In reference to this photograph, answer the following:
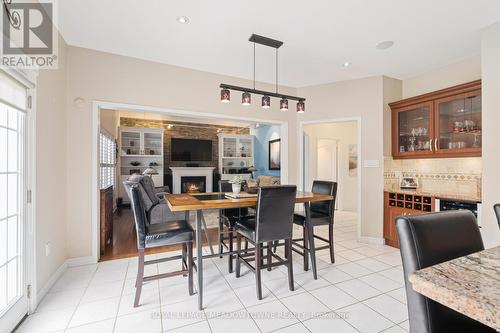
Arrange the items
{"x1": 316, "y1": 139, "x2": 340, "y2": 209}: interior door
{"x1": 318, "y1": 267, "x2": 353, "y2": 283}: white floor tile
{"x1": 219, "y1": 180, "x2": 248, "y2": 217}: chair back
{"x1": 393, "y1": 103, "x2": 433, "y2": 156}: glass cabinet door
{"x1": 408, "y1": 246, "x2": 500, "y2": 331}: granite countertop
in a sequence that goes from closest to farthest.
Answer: {"x1": 408, "y1": 246, "x2": 500, "y2": 331}: granite countertop, {"x1": 318, "y1": 267, "x2": 353, "y2": 283}: white floor tile, {"x1": 219, "y1": 180, "x2": 248, "y2": 217}: chair back, {"x1": 393, "y1": 103, "x2": 433, "y2": 156}: glass cabinet door, {"x1": 316, "y1": 139, "x2": 340, "y2": 209}: interior door

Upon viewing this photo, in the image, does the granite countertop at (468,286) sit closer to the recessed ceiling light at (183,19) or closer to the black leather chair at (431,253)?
the black leather chair at (431,253)

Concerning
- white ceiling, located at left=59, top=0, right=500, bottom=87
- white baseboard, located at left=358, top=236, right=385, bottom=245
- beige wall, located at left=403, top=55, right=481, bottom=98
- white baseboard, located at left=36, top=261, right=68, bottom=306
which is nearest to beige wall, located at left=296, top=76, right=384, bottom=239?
white baseboard, located at left=358, top=236, right=385, bottom=245

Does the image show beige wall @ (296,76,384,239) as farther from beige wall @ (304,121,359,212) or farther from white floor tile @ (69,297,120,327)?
white floor tile @ (69,297,120,327)

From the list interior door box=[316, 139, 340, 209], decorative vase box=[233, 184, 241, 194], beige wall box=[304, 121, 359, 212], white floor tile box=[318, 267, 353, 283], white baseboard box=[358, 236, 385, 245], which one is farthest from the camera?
interior door box=[316, 139, 340, 209]

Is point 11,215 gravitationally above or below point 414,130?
below

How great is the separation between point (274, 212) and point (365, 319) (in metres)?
1.15

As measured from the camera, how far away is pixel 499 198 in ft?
7.83

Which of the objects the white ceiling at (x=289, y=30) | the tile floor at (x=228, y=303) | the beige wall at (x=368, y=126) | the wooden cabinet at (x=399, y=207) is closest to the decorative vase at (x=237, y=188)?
the tile floor at (x=228, y=303)

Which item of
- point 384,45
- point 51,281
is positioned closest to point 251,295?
point 51,281

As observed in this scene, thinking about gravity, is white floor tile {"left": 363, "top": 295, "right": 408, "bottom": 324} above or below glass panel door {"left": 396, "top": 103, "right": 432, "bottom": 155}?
below

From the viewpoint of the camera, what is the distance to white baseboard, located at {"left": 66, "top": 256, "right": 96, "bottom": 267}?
292 centimetres

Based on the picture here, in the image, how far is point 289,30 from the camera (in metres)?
2.63

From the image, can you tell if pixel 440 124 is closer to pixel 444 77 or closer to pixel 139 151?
pixel 444 77

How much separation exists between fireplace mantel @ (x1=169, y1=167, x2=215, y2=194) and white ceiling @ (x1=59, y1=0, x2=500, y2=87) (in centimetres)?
453
